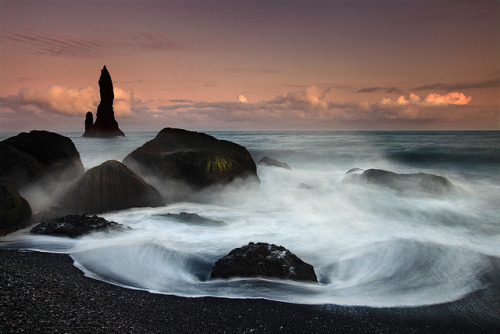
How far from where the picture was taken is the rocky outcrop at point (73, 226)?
19.4ft

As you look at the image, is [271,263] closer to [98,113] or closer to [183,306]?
[183,306]

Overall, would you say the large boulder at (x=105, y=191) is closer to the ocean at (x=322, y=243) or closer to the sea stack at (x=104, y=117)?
the ocean at (x=322, y=243)

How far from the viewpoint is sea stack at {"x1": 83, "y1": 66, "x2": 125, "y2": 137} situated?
185ft

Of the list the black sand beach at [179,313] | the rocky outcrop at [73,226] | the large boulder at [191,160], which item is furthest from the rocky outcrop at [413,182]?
the rocky outcrop at [73,226]

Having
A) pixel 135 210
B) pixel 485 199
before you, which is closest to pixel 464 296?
pixel 135 210

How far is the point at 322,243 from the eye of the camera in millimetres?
6676

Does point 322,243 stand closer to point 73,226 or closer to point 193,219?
point 193,219

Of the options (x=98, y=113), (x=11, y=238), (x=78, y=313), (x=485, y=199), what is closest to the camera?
(x=78, y=313)

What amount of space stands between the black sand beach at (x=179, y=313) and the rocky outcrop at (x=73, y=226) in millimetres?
1811

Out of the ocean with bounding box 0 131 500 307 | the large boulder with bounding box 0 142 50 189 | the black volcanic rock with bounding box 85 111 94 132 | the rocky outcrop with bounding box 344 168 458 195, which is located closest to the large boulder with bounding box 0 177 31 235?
the ocean with bounding box 0 131 500 307

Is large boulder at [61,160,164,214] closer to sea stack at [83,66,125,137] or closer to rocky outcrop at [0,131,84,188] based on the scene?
rocky outcrop at [0,131,84,188]

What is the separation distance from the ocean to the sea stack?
169ft

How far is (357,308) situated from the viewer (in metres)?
3.76

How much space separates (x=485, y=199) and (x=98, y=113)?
58880 mm
